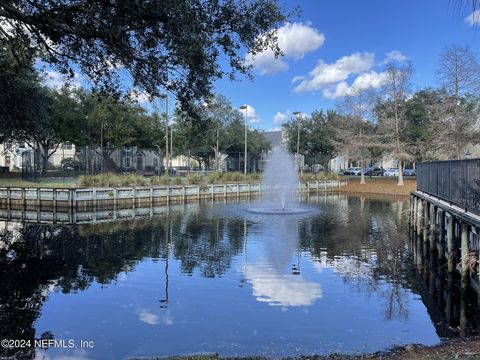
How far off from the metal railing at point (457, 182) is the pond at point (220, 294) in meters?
2.26

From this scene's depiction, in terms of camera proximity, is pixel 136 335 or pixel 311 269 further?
pixel 311 269

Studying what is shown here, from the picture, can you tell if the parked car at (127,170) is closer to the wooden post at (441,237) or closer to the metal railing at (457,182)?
the metal railing at (457,182)

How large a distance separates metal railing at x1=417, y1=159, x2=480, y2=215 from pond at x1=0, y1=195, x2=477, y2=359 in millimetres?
2256

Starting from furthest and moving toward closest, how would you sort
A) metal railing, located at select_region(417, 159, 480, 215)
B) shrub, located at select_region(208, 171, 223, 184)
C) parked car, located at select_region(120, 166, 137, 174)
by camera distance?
shrub, located at select_region(208, 171, 223, 184)
parked car, located at select_region(120, 166, 137, 174)
metal railing, located at select_region(417, 159, 480, 215)

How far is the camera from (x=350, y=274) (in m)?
13.5

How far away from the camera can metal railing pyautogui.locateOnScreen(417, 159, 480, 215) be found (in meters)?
12.2

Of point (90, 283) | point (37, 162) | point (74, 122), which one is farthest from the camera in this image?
point (74, 122)

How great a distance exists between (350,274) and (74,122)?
43078 mm

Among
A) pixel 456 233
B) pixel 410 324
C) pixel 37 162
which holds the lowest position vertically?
pixel 410 324

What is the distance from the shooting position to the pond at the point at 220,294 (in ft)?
27.9

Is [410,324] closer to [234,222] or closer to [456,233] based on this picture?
[456,233]

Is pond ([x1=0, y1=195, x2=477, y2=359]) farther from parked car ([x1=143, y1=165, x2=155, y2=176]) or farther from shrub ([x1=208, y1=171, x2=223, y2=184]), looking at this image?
parked car ([x1=143, y1=165, x2=155, y2=176])

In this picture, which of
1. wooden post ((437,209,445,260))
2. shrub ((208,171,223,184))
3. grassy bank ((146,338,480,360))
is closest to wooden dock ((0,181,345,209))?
shrub ((208,171,223,184))

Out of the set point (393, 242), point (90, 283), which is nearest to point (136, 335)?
point (90, 283)
